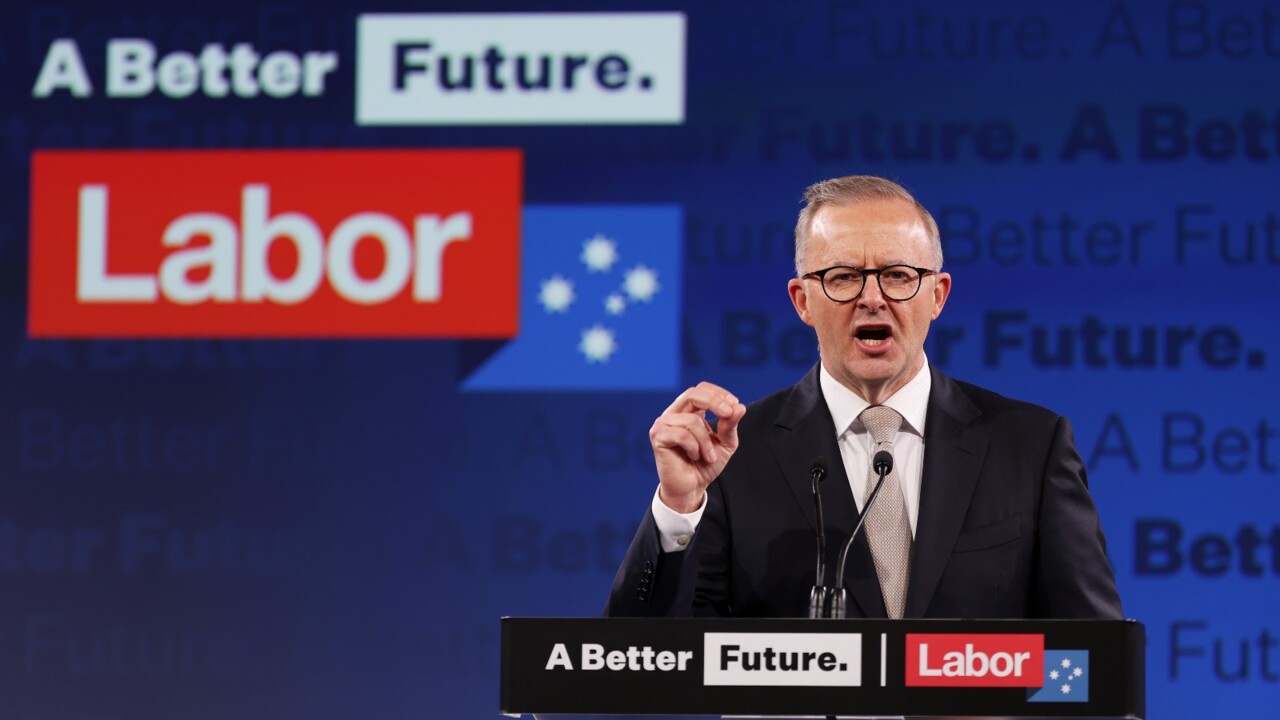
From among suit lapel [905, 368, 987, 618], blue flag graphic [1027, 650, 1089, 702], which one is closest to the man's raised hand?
suit lapel [905, 368, 987, 618]

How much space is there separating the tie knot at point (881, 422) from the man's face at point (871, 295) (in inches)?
1.8

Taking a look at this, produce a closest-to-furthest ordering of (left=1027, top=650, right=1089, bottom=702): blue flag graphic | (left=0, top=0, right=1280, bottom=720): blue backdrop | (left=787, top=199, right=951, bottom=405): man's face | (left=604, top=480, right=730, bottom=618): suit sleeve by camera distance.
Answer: (left=1027, top=650, right=1089, bottom=702): blue flag graphic
(left=604, top=480, right=730, bottom=618): suit sleeve
(left=787, top=199, right=951, bottom=405): man's face
(left=0, top=0, right=1280, bottom=720): blue backdrop

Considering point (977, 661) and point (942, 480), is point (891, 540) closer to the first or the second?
point (942, 480)

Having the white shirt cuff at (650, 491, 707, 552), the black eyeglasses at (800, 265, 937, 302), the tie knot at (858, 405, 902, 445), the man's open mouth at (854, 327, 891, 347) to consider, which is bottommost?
the white shirt cuff at (650, 491, 707, 552)

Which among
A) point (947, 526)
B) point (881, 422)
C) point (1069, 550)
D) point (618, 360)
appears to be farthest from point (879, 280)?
point (618, 360)

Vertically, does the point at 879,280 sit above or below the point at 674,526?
above

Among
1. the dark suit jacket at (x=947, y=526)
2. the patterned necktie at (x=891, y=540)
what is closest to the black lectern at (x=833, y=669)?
the dark suit jacket at (x=947, y=526)

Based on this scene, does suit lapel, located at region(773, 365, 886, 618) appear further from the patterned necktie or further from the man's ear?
the man's ear

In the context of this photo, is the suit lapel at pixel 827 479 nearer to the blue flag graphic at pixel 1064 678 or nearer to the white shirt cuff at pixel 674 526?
the white shirt cuff at pixel 674 526

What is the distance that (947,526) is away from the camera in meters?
2.24

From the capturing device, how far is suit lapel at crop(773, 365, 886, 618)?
2.23 metres

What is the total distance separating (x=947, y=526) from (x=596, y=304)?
2112 millimetres

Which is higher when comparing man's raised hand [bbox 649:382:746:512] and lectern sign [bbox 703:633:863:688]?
man's raised hand [bbox 649:382:746:512]

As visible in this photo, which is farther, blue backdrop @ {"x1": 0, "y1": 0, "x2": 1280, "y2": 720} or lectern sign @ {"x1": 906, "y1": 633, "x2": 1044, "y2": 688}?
blue backdrop @ {"x1": 0, "y1": 0, "x2": 1280, "y2": 720}
